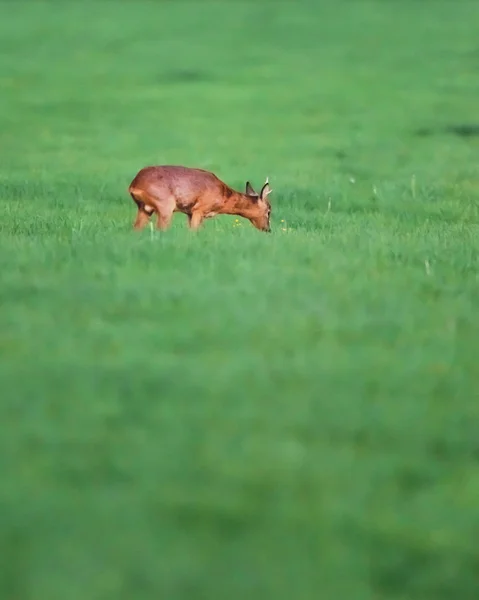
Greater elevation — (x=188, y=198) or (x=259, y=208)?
(x=188, y=198)

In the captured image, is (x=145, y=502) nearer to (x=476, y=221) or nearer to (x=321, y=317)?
(x=321, y=317)

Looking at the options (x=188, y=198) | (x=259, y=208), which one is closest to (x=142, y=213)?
(x=188, y=198)

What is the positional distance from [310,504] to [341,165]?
14.2m

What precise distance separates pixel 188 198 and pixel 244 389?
6355mm

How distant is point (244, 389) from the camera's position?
737 cm

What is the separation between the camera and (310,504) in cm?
583

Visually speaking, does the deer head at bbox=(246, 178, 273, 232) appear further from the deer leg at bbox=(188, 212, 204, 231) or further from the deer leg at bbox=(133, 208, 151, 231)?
the deer leg at bbox=(133, 208, 151, 231)

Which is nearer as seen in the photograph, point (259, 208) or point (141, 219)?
point (141, 219)

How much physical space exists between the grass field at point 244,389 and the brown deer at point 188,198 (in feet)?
0.96

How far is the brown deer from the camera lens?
1324cm

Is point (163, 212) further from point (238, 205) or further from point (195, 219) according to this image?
point (238, 205)

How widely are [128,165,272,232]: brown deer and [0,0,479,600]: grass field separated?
0.96ft

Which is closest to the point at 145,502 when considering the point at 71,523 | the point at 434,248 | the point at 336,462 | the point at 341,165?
the point at 71,523

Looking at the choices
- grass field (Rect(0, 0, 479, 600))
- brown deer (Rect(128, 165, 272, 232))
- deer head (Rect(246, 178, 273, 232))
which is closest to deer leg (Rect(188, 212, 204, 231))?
brown deer (Rect(128, 165, 272, 232))
